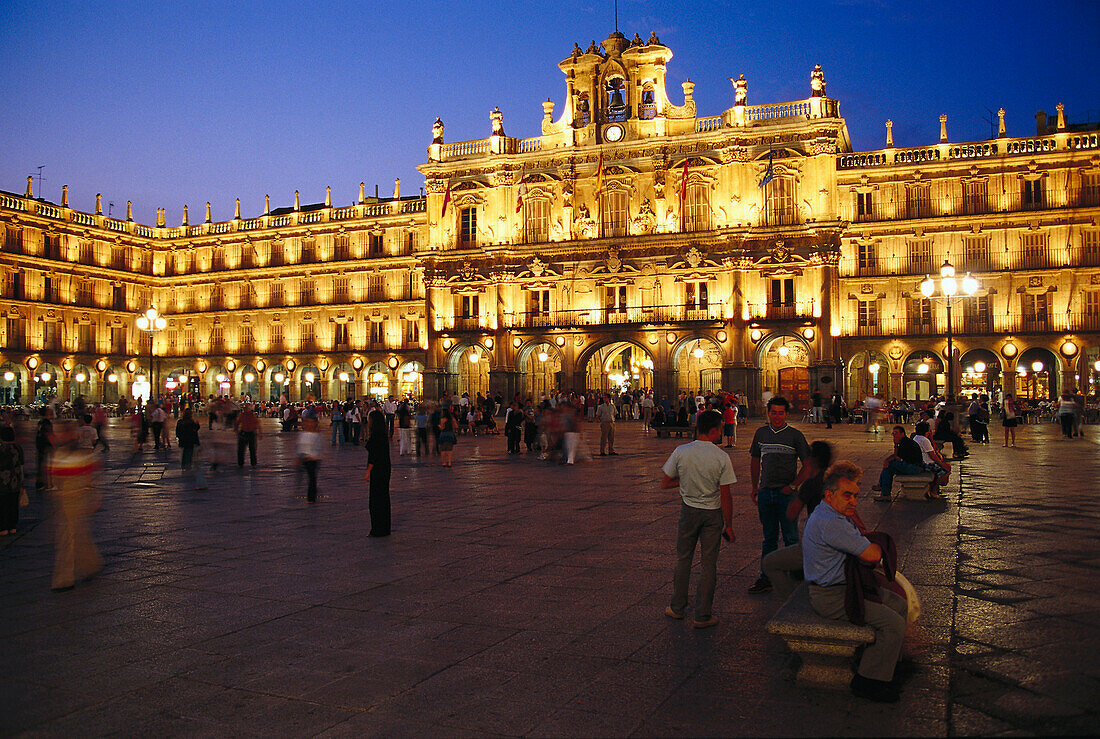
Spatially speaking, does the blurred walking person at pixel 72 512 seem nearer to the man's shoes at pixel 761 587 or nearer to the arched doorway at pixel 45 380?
the man's shoes at pixel 761 587

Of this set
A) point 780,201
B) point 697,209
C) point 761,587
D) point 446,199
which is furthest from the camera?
point 446,199

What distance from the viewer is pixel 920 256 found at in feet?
140

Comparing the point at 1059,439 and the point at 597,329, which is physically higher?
the point at 597,329

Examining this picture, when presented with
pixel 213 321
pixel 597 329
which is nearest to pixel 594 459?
pixel 597 329

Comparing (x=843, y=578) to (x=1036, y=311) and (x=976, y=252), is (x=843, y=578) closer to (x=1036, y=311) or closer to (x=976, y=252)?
(x=1036, y=311)

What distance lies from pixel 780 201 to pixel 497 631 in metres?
38.9

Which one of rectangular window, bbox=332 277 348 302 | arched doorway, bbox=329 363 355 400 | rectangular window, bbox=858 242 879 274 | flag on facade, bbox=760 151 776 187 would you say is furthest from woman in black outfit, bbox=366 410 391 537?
rectangular window, bbox=332 277 348 302

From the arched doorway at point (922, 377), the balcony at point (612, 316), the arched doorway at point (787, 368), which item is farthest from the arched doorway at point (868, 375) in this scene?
the balcony at point (612, 316)

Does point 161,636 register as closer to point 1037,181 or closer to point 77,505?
point 77,505

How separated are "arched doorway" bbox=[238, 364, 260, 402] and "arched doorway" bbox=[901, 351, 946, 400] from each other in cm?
4067

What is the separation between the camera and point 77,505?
8312 millimetres

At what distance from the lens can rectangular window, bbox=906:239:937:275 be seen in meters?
42.6

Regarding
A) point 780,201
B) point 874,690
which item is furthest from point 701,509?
point 780,201

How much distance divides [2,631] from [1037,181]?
1809 inches
